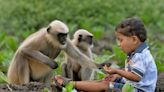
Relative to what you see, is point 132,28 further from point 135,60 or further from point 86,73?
point 86,73

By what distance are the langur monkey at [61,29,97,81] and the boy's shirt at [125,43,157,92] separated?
1834 mm

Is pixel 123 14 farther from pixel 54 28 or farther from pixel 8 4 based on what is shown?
pixel 54 28

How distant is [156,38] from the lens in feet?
52.1

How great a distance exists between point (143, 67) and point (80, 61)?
2243 mm

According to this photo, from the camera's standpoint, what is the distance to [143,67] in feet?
26.5

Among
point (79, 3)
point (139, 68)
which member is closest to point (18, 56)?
point (139, 68)

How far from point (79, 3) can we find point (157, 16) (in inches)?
77.4

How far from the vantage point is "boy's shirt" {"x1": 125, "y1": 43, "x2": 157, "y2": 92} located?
8.06 metres

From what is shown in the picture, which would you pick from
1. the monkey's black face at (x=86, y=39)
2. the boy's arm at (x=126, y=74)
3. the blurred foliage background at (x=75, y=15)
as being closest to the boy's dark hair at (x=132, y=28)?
the boy's arm at (x=126, y=74)

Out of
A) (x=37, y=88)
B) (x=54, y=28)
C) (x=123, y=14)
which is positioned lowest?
(x=37, y=88)

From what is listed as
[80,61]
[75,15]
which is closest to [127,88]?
[80,61]

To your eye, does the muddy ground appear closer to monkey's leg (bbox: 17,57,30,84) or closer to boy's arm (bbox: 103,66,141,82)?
boy's arm (bbox: 103,66,141,82)

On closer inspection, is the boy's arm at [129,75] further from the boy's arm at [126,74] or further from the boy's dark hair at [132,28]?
the boy's dark hair at [132,28]

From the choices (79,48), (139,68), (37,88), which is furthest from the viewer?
(79,48)
